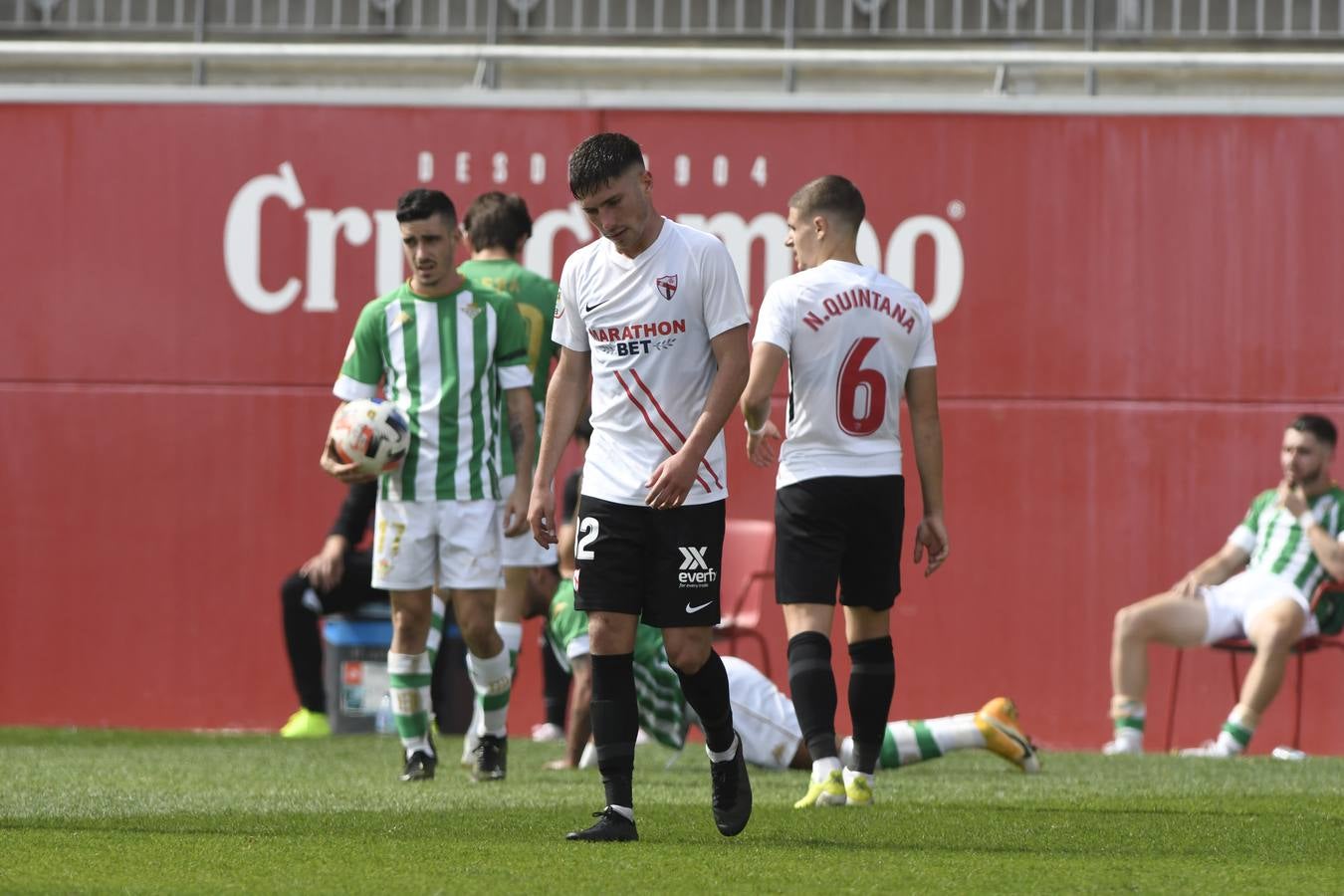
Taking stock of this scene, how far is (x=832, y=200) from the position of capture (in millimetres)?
6211

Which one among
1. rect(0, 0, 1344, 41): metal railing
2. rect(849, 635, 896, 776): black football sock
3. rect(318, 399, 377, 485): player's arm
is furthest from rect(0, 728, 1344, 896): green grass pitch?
rect(0, 0, 1344, 41): metal railing

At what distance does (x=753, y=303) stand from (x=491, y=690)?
380 cm

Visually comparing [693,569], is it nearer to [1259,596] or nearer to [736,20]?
[1259,596]

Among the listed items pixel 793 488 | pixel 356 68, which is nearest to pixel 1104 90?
pixel 356 68

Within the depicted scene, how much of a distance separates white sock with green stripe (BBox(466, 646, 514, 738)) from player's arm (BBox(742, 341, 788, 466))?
141 cm

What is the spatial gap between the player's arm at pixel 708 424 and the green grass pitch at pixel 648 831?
819mm

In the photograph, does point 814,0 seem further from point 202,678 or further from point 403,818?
point 403,818

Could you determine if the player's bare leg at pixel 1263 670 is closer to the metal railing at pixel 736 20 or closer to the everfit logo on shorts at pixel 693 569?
the metal railing at pixel 736 20

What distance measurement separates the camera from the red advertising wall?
1028cm

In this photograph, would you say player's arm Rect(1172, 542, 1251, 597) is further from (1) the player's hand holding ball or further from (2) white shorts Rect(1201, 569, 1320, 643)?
(1) the player's hand holding ball

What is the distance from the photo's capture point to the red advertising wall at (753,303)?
10.3 meters

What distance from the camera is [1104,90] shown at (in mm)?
12258

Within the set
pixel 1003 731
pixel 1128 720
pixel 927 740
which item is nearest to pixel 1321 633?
pixel 1128 720

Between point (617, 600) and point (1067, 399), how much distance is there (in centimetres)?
581
